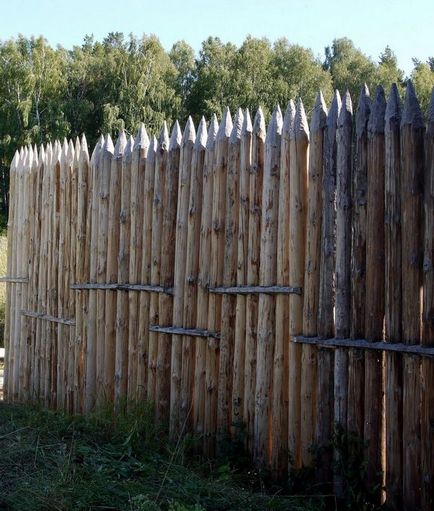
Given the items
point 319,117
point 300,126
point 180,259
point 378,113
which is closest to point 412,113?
A: point 378,113

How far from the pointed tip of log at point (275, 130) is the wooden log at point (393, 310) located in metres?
1.06

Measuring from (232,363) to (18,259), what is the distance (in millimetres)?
4324

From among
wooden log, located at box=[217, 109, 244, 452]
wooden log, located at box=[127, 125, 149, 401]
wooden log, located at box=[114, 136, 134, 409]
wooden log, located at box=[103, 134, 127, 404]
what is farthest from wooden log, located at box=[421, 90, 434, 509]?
wooden log, located at box=[103, 134, 127, 404]

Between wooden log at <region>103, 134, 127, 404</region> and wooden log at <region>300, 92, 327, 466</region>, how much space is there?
101 inches

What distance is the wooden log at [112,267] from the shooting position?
7.15 metres

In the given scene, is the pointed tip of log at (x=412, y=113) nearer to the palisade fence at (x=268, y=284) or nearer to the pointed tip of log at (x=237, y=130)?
the palisade fence at (x=268, y=284)

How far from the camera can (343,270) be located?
475 cm

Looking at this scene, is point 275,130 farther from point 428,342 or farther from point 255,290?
point 428,342

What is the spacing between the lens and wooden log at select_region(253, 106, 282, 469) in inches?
209

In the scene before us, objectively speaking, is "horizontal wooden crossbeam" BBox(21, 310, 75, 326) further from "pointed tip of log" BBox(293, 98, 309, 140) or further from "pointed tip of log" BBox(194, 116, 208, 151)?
"pointed tip of log" BBox(293, 98, 309, 140)

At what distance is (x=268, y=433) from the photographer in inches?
209

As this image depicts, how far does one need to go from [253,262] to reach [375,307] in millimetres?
1182

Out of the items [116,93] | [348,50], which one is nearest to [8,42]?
[116,93]

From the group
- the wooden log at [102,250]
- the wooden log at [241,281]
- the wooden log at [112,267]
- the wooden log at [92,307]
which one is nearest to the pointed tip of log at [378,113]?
the wooden log at [241,281]
